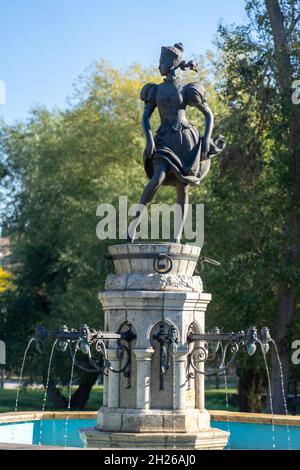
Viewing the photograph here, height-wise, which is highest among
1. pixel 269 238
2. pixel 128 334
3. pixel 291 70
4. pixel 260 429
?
pixel 291 70

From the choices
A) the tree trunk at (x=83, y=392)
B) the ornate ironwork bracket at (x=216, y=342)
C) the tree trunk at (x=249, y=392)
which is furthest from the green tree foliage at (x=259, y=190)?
the ornate ironwork bracket at (x=216, y=342)

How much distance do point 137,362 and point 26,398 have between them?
32.3m

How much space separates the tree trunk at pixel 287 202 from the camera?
1011 inches

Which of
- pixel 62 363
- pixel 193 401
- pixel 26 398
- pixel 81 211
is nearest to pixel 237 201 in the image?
pixel 81 211

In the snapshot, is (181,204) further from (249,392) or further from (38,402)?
(38,402)

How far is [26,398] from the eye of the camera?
44344mm

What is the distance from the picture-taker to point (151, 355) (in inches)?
513

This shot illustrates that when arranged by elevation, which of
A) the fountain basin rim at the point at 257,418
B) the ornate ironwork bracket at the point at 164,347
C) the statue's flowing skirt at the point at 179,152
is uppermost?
the statue's flowing skirt at the point at 179,152

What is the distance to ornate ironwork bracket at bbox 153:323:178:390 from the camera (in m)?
12.8

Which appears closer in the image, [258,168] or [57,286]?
[258,168]

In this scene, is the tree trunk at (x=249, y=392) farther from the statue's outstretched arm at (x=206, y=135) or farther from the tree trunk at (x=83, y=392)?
the statue's outstretched arm at (x=206, y=135)

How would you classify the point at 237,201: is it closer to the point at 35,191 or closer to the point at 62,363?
the point at 62,363

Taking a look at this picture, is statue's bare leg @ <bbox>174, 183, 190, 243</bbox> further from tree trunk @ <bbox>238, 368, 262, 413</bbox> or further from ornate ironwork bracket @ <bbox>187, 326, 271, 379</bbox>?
tree trunk @ <bbox>238, 368, 262, 413</bbox>

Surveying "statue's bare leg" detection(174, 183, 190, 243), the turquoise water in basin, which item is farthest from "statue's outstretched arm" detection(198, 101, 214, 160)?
the turquoise water in basin
